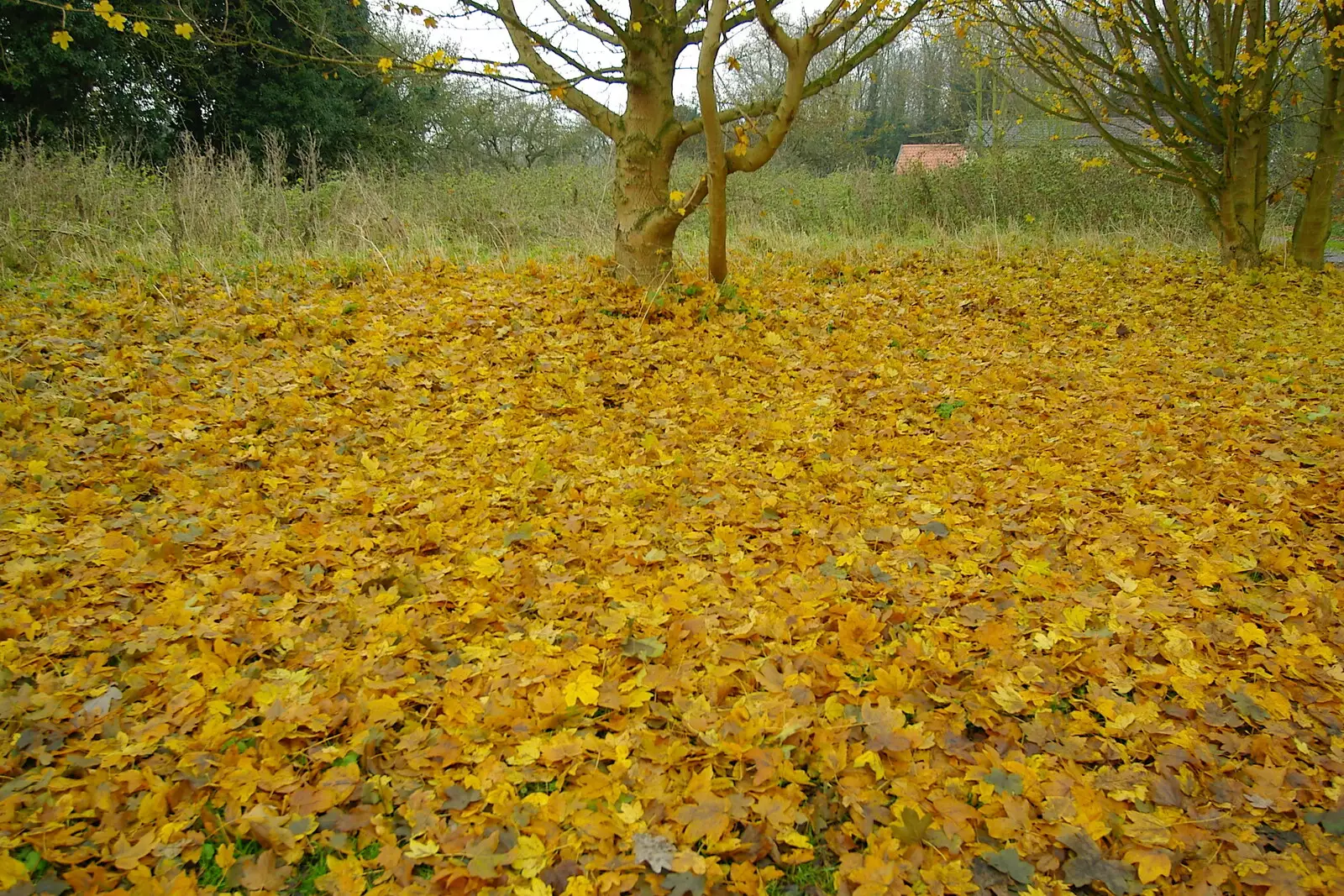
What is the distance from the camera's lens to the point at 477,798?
1.98 m

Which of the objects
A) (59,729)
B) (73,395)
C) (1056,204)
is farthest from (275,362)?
(1056,204)

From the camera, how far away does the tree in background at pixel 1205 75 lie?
6.97 metres

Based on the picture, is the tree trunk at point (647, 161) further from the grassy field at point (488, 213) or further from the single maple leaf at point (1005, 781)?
the single maple leaf at point (1005, 781)

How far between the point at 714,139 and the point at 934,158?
1061cm

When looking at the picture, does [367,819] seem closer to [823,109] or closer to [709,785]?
[709,785]

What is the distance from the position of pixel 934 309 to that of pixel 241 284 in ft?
18.8

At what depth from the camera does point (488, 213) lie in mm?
10125

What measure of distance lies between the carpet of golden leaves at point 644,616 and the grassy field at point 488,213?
1.96 m

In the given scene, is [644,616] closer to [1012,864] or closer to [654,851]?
[654,851]

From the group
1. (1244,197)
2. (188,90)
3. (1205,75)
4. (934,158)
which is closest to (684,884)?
(1205,75)

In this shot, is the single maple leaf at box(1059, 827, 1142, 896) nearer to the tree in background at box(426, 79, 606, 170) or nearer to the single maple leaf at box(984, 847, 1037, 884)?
the single maple leaf at box(984, 847, 1037, 884)

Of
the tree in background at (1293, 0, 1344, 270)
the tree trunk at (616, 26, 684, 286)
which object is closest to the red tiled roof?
the tree in background at (1293, 0, 1344, 270)

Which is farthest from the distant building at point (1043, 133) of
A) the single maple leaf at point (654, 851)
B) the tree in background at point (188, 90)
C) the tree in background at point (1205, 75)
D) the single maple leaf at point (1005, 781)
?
the single maple leaf at point (654, 851)

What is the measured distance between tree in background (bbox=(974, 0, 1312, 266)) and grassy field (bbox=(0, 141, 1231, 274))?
1627 mm
